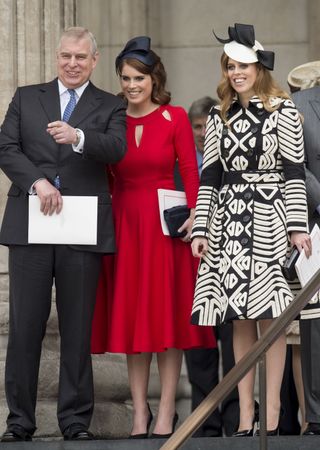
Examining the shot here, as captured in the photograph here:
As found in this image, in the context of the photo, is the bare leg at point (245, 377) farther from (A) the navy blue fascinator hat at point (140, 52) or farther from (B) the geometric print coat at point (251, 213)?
(A) the navy blue fascinator hat at point (140, 52)

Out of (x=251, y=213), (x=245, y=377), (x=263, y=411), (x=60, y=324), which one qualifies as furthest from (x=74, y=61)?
(x=263, y=411)

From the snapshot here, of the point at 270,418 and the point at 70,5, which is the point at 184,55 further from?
the point at 270,418

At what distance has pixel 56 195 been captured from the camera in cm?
843

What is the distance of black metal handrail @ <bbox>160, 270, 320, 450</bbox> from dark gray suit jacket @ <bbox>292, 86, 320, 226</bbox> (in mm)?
1569

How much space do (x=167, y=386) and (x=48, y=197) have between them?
107 cm

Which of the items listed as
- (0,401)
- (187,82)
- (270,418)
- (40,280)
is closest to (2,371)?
(0,401)

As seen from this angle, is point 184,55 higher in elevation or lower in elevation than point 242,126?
higher

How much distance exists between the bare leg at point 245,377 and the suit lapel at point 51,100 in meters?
1.31

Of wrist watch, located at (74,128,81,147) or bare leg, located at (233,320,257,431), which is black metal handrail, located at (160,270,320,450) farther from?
wrist watch, located at (74,128,81,147)

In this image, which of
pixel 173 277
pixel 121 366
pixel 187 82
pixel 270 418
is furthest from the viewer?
pixel 187 82

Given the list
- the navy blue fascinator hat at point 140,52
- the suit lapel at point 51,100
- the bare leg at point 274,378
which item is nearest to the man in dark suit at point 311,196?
the bare leg at point 274,378

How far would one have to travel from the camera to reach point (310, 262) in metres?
8.23

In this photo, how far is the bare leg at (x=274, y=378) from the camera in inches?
323

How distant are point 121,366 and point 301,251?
5.67ft
